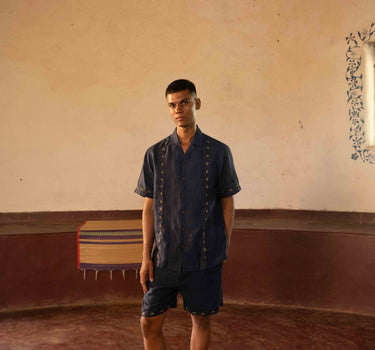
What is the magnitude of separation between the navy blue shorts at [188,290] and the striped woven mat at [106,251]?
1.39 meters

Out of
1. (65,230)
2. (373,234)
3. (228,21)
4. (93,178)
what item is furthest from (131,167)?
(373,234)

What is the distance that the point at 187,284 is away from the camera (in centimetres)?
196

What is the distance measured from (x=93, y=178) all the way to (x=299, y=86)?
2017 millimetres

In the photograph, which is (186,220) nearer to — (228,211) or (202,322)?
(228,211)

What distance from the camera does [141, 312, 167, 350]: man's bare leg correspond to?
199 cm

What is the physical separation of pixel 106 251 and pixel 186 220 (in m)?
1.61

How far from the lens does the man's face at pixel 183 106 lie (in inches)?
77.9

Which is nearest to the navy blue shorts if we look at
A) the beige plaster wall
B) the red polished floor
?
the red polished floor

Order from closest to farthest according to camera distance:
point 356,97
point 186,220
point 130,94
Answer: point 186,220
point 356,97
point 130,94

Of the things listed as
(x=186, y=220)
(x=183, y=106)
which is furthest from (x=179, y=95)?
(x=186, y=220)

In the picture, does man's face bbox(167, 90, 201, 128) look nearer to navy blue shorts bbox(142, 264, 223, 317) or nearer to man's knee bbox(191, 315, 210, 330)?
navy blue shorts bbox(142, 264, 223, 317)

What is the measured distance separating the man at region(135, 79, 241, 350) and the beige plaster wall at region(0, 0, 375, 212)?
6.47ft

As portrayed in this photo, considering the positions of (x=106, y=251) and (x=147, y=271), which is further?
(x=106, y=251)

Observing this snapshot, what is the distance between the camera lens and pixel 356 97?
3627mm
